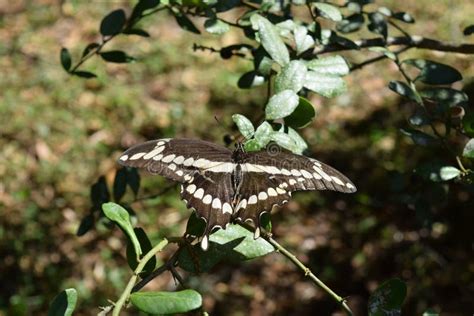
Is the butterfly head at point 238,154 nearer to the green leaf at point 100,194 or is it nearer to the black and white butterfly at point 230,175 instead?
the black and white butterfly at point 230,175

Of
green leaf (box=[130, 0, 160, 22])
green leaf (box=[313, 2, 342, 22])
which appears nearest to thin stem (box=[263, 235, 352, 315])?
green leaf (box=[313, 2, 342, 22])

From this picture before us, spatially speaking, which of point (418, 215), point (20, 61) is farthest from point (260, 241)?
point (20, 61)

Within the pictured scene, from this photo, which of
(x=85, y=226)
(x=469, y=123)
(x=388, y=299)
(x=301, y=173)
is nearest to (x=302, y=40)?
(x=301, y=173)

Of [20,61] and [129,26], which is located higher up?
[129,26]

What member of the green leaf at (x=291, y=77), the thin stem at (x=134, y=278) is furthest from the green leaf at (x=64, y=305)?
the green leaf at (x=291, y=77)

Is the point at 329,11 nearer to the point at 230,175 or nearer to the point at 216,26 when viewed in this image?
the point at 216,26

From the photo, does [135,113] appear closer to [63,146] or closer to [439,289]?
[63,146]

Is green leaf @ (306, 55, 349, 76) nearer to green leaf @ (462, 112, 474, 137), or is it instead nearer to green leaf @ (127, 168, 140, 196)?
green leaf @ (462, 112, 474, 137)

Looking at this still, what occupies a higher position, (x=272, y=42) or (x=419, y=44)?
(x=272, y=42)
